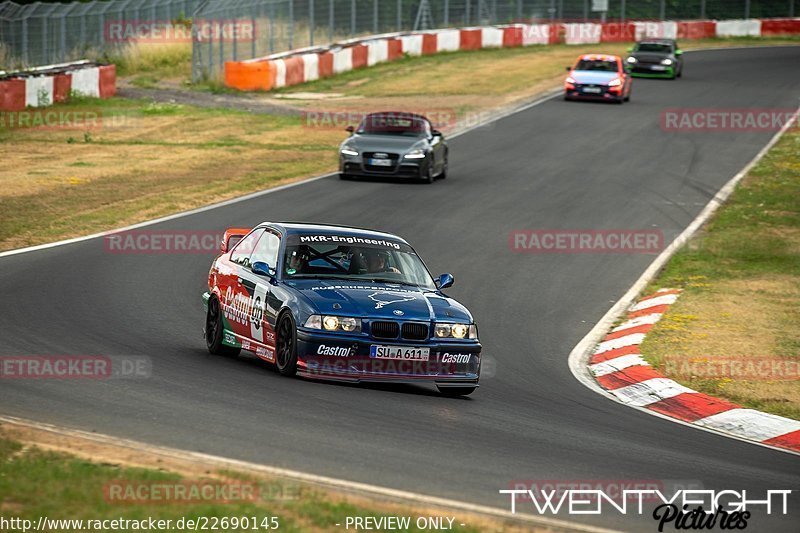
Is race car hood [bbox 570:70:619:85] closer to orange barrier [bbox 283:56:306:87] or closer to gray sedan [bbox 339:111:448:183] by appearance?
orange barrier [bbox 283:56:306:87]

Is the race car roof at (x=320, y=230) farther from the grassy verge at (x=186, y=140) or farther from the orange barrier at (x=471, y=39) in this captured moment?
the orange barrier at (x=471, y=39)

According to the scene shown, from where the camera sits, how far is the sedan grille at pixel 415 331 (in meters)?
11.4

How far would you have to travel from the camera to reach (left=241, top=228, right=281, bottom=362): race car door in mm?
11969

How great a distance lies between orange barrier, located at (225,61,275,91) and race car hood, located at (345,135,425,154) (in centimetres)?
1723

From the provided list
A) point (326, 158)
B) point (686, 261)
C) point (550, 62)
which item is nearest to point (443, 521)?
point (686, 261)

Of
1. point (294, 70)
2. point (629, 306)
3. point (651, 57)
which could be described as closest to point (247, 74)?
point (294, 70)

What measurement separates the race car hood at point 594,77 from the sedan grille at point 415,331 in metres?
31.5

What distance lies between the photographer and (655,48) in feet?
168

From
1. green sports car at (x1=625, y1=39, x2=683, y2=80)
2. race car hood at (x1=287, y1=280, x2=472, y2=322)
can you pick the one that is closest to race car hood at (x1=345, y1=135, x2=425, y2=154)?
race car hood at (x1=287, y1=280, x2=472, y2=322)

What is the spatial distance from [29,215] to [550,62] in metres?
35.5

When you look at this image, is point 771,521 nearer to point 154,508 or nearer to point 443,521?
point 443,521

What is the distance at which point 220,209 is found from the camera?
23203 mm
